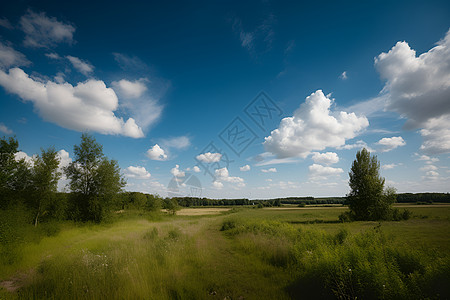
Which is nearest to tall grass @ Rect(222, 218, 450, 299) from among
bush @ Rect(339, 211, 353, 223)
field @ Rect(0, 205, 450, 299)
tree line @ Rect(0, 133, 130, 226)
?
field @ Rect(0, 205, 450, 299)

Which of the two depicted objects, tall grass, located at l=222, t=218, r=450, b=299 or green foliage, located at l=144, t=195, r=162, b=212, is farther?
green foliage, located at l=144, t=195, r=162, b=212

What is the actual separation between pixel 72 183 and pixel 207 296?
26.6m

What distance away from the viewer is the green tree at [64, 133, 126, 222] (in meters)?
22.9

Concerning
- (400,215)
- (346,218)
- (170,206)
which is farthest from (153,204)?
(400,215)

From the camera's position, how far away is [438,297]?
3.84m

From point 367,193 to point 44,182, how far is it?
2008 inches

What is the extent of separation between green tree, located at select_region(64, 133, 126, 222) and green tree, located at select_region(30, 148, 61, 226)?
12.8 ft

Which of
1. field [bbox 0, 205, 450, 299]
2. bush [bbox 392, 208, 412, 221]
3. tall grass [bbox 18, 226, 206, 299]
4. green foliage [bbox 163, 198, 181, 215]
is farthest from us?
green foliage [bbox 163, 198, 181, 215]

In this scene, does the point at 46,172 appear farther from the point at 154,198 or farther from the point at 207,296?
the point at 154,198

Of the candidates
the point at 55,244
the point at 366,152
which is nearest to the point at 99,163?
the point at 55,244

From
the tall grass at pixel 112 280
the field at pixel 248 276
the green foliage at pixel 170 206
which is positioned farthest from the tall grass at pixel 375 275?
the green foliage at pixel 170 206

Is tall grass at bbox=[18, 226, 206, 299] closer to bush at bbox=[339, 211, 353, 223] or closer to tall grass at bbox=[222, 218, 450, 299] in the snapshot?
tall grass at bbox=[222, 218, 450, 299]

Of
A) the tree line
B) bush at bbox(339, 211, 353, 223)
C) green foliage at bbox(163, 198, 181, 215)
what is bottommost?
bush at bbox(339, 211, 353, 223)

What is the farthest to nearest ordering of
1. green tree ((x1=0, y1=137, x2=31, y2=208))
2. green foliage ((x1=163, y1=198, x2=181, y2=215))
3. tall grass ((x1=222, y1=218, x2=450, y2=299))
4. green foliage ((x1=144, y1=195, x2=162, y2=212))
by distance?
green foliage ((x1=163, y1=198, x2=181, y2=215)), green foliage ((x1=144, y1=195, x2=162, y2=212)), green tree ((x1=0, y1=137, x2=31, y2=208)), tall grass ((x1=222, y1=218, x2=450, y2=299))
